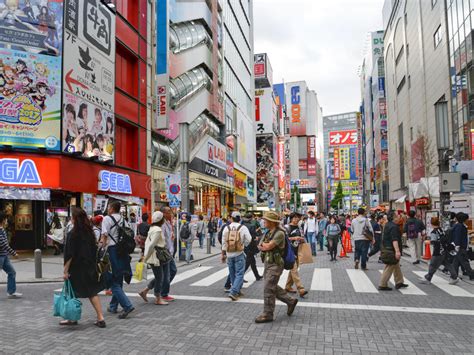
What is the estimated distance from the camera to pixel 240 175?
57375 mm

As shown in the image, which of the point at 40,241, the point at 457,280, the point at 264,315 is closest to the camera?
the point at 264,315

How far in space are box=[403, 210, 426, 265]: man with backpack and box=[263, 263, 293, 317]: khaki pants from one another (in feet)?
27.7

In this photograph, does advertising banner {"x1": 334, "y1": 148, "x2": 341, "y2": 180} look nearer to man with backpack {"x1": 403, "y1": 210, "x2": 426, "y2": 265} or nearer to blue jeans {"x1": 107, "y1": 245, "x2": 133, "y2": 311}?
man with backpack {"x1": 403, "y1": 210, "x2": 426, "y2": 265}

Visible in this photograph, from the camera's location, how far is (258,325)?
20.7 ft

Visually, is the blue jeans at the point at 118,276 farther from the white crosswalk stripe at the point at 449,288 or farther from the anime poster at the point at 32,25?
the anime poster at the point at 32,25

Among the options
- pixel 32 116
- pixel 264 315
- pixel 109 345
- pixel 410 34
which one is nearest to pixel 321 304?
pixel 264 315

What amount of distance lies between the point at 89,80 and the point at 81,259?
16.3 metres

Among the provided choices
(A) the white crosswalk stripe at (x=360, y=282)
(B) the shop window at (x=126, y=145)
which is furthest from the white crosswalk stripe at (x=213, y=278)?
(B) the shop window at (x=126, y=145)

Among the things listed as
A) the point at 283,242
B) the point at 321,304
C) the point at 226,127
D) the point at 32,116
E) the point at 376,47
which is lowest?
the point at 321,304

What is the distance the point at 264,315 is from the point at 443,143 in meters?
8.54

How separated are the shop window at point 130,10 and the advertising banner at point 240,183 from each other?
1167 inches

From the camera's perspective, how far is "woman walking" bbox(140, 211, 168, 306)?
7602 mm

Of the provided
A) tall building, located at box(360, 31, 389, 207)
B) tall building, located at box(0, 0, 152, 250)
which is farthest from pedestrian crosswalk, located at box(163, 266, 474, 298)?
tall building, located at box(360, 31, 389, 207)

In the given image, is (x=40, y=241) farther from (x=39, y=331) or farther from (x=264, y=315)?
(x=264, y=315)
